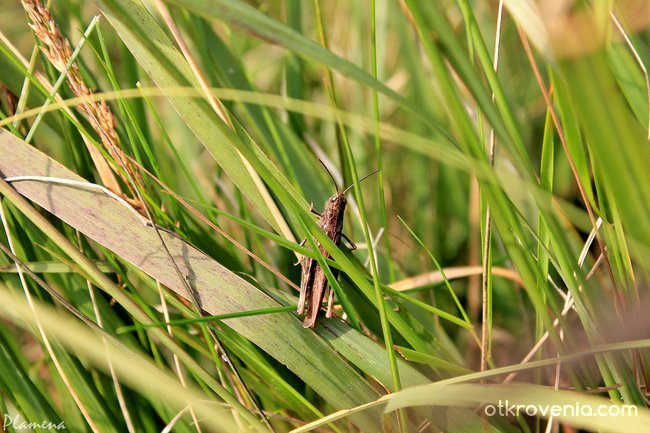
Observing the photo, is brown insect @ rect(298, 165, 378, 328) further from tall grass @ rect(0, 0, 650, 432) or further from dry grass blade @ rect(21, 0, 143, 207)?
dry grass blade @ rect(21, 0, 143, 207)

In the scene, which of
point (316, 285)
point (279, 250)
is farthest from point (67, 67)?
point (279, 250)

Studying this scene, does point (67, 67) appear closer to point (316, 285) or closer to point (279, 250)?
point (316, 285)

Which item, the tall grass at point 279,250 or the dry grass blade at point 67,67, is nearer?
the tall grass at point 279,250

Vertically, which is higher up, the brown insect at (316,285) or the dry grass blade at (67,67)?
the dry grass blade at (67,67)

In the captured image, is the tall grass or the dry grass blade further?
the dry grass blade

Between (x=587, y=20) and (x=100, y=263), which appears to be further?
(x=100, y=263)

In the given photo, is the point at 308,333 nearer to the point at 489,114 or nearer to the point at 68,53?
the point at 489,114

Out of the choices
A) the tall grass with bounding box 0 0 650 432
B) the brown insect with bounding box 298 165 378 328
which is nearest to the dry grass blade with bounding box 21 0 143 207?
the tall grass with bounding box 0 0 650 432

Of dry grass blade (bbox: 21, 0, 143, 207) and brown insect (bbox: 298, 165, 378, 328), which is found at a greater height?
dry grass blade (bbox: 21, 0, 143, 207)

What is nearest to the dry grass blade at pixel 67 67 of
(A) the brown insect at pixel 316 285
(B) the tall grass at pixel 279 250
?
(B) the tall grass at pixel 279 250

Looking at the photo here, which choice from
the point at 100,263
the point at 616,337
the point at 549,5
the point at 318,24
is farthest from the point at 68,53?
the point at 616,337

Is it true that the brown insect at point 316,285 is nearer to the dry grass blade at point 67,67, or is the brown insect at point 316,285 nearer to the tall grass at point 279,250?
the tall grass at point 279,250
